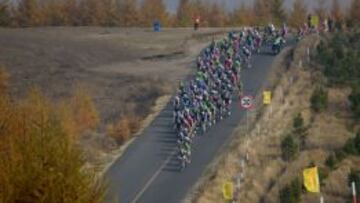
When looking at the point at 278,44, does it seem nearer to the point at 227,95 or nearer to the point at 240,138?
the point at 227,95

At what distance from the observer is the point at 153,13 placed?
111 m

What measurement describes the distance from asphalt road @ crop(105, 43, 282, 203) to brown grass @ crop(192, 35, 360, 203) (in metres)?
0.85

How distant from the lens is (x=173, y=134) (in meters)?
36.2

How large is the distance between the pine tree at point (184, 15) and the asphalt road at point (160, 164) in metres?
67.7

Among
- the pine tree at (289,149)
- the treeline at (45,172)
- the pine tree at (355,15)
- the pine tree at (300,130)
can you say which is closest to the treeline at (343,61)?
→ the pine tree at (300,130)

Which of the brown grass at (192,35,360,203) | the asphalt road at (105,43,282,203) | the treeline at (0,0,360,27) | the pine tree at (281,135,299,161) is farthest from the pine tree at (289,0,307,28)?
the pine tree at (281,135,299,161)

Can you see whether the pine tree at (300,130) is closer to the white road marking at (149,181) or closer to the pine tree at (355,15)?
the white road marking at (149,181)

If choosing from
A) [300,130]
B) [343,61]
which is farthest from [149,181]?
[343,61]

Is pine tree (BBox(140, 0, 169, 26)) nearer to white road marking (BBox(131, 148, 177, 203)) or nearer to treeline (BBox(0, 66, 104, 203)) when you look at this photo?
white road marking (BBox(131, 148, 177, 203))

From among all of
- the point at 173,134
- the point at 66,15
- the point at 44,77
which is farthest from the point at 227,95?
the point at 66,15

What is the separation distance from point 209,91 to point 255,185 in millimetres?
9665

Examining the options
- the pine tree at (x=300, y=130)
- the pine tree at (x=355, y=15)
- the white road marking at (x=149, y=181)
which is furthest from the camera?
the pine tree at (x=355, y=15)

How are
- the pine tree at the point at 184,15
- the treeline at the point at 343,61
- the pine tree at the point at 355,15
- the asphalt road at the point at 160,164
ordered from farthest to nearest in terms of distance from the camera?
the pine tree at the point at 184,15 < the pine tree at the point at 355,15 < the treeline at the point at 343,61 < the asphalt road at the point at 160,164

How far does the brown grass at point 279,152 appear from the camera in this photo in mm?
27375
